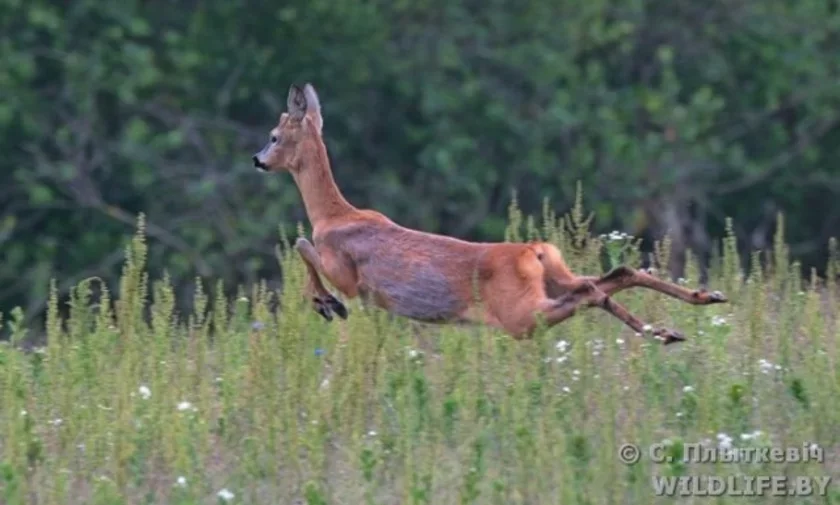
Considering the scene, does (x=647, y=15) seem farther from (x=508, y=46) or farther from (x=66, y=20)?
(x=66, y=20)

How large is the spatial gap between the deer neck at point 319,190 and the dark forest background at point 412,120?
7263 millimetres

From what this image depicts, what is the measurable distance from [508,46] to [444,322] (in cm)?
1105

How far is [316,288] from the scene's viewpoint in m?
7.99

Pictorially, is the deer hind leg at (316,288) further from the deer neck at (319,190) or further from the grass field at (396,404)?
the deer neck at (319,190)

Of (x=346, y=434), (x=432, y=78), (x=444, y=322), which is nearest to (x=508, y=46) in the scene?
(x=432, y=78)

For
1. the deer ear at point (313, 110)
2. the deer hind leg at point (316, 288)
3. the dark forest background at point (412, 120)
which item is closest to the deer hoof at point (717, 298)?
the deer hind leg at point (316, 288)

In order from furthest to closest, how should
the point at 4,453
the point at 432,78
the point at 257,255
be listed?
the point at 432,78 < the point at 257,255 < the point at 4,453

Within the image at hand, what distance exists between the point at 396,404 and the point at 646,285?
1278 mm

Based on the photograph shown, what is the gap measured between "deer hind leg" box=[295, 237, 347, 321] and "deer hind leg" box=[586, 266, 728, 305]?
101 centimetres

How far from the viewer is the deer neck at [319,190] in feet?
27.8

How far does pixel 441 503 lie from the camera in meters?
5.89

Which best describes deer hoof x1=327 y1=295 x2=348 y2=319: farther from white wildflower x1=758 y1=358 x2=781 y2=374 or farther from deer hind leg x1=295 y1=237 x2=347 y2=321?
white wildflower x1=758 y1=358 x2=781 y2=374

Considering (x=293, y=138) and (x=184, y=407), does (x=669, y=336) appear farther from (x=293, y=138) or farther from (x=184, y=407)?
(x=293, y=138)

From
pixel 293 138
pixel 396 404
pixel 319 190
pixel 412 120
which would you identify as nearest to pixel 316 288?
pixel 319 190
